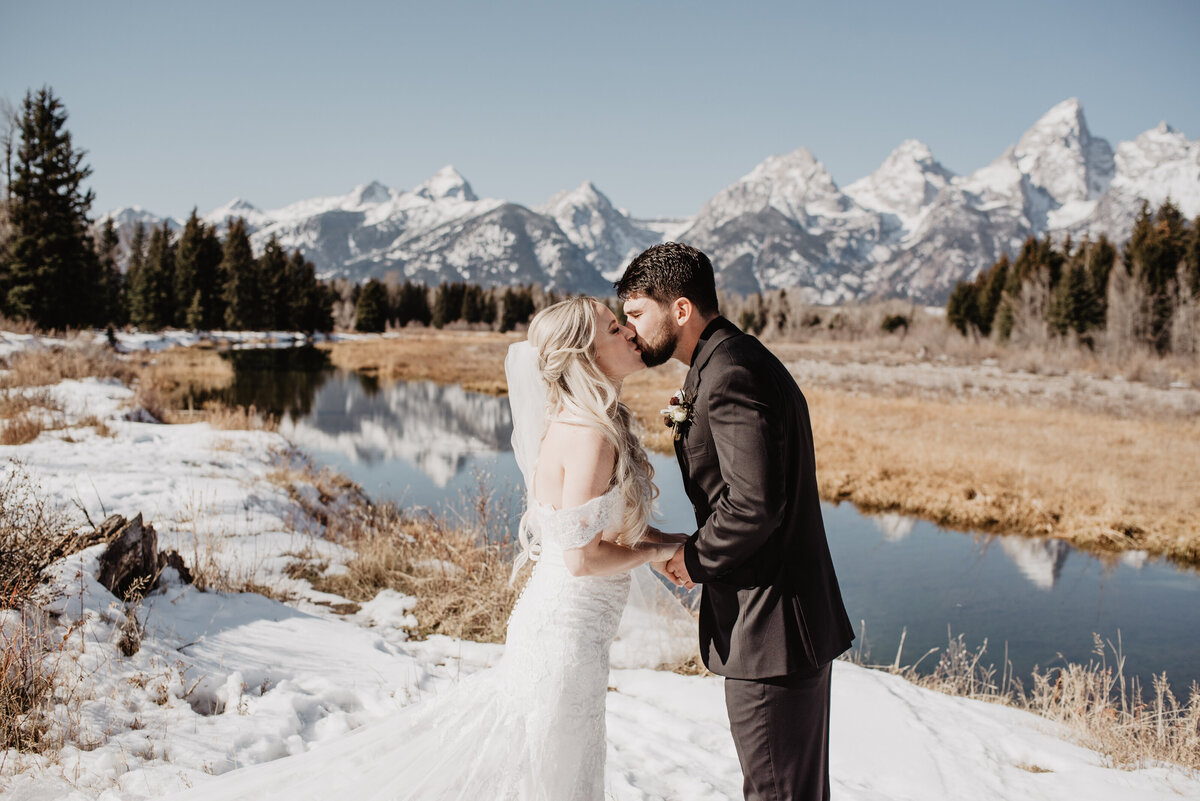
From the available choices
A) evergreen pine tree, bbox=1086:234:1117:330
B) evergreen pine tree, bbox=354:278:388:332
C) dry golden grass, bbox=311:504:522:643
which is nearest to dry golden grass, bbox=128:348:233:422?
dry golden grass, bbox=311:504:522:643

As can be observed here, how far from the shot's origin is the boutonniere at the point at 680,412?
240 cm

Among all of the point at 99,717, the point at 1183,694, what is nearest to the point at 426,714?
the point at 99,717

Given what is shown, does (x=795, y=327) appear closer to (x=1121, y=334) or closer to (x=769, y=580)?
(x=1121, y=334)

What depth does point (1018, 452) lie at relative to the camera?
17531 millimetres

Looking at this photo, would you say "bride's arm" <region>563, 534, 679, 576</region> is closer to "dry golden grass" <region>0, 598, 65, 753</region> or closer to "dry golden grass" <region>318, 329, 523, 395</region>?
"dry golden grass" <region>0, 598, 65, 753</region>

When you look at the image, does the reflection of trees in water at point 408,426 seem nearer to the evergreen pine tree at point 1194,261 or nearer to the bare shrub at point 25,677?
the bare shrub at point 25,677

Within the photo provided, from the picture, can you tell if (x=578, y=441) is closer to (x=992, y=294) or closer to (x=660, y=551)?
(x=660, y=551)

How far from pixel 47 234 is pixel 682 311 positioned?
36.5m

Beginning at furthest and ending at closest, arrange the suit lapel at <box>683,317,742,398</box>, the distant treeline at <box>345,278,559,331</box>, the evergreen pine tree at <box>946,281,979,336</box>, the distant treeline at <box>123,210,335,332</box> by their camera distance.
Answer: the distant treeline at <box>345,278,559,331</box> → the evergreen pine tree at <box>946,281,979,336</box> → the distant treeline at <box>123,210,335,332</box> → the suit lapel at <box>683,317,742,398</box>

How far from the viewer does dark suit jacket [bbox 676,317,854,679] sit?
2.18 m

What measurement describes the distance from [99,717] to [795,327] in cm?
8613

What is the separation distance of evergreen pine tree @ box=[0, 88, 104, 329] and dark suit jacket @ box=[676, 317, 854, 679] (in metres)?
35.4

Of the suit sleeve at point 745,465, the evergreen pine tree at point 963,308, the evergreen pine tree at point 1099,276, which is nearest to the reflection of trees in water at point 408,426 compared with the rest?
the suit sleeve at point 745,465

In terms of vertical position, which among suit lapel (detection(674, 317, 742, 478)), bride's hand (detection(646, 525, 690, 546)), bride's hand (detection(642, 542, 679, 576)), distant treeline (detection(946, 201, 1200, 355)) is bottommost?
bride's hand (detection(642, 542, 679, 576))
